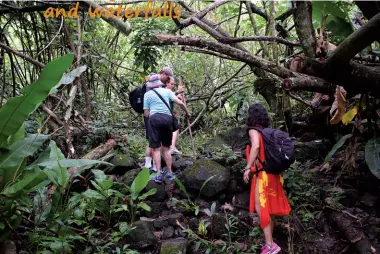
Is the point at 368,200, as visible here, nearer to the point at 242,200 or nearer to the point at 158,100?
the point at 242,200

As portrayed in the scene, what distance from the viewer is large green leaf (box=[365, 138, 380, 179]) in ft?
11.5

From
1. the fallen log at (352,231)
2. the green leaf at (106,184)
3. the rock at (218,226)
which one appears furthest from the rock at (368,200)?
the green leaf at (106,184)

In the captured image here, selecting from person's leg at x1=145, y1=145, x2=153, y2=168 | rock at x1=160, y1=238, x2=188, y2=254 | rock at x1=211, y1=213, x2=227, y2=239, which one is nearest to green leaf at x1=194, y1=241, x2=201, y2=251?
rock at x1=160, y1=238, x2=188, y2=254

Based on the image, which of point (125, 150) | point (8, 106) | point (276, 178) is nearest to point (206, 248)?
point (276, 178)

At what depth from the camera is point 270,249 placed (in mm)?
3447

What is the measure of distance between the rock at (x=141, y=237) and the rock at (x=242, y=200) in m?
1.22

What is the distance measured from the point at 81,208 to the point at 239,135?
12.1 feet

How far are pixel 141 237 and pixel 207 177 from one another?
123 cm

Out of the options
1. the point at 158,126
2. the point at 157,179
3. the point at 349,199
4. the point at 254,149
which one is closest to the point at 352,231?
the point at 349,199

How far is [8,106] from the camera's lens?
8.49ft

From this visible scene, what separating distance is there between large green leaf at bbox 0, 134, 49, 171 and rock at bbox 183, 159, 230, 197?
2.17 metres

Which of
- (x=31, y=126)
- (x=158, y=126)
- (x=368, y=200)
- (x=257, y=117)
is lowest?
(x=368, y=200)

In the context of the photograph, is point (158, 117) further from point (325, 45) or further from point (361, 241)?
point (361, 241)

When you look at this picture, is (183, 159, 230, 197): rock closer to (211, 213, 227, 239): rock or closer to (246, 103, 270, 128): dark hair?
(211, 213, 227, 239): rock
